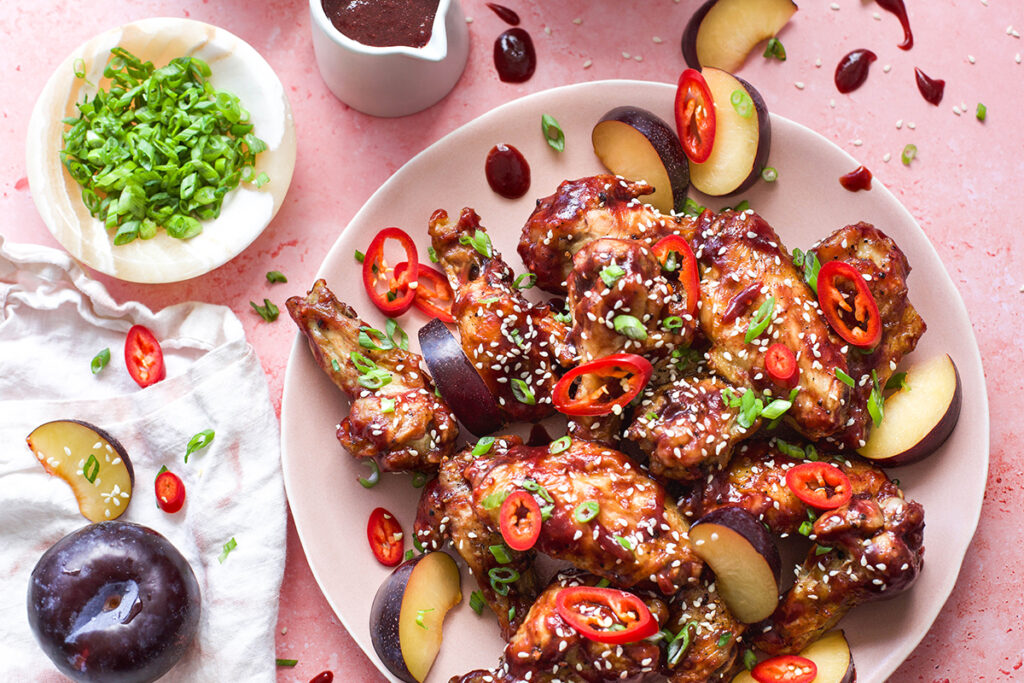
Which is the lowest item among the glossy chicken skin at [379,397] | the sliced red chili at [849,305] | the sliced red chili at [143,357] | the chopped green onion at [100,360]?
the chopped green onion at [100,360]

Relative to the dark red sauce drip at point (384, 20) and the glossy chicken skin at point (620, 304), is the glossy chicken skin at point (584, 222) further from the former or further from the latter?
the dark red sauce drip at point (384, 20)

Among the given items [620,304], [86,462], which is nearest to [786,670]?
[620,304]

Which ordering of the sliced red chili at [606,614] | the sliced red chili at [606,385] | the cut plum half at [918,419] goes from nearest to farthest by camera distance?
the sliced red chili at [606,614], the sliced red chili at [606,385], the cut plum half at [918,419]

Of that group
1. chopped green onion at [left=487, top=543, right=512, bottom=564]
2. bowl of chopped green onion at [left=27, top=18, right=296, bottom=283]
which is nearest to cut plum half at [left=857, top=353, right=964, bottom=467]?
→ chopped green onion at [left=487, top=543, right=512, bottom=564]

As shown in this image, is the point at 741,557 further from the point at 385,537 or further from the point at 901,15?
the point at 901,15

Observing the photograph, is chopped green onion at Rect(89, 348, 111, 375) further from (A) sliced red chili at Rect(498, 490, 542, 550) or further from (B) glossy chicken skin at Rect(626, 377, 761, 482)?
(B) glossy chicken skin at Rect(626, 377, 761, 482)

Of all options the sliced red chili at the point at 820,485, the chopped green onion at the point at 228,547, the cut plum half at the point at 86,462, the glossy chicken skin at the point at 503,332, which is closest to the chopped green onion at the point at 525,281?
the glossy chicken skin at the point at 503,332
